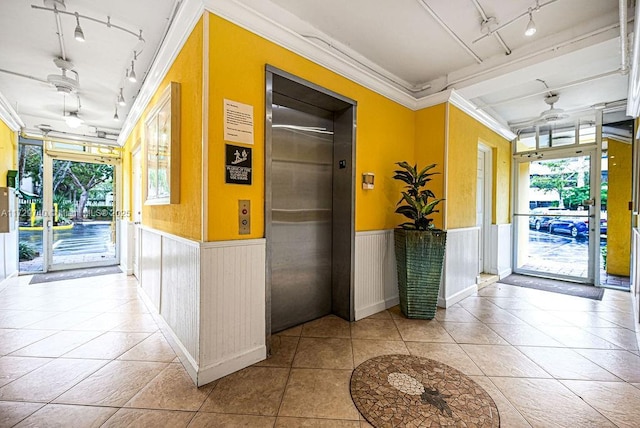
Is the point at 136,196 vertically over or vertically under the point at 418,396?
over

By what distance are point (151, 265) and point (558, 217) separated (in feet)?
22.9

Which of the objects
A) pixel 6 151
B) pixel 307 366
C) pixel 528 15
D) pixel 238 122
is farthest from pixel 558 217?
pixel 6 151

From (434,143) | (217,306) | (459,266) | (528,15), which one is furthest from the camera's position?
(459,266)

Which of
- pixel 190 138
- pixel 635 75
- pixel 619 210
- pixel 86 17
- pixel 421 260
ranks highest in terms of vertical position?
pixel 86 17

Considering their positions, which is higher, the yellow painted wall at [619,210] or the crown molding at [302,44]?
the crown molding at [302,44]

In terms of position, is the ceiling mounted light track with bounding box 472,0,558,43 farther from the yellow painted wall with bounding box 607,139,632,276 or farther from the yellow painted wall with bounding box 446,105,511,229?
the yellow painted wall with bounding box 607,139,632,276

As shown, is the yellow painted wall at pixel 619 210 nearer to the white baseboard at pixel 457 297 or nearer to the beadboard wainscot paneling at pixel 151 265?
the white baseboard at pixel 457 297

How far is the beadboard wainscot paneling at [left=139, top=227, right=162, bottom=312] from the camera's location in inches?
118

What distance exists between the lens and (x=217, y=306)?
203 centimetres

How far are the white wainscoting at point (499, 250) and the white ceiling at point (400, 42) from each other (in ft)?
7.91

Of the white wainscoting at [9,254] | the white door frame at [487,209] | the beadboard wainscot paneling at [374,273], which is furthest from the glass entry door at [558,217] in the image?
the white wainscoting at [9,254]

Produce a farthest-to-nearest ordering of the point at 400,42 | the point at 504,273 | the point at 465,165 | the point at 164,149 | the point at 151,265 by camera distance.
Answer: the point at 504,273 → the point at 465,165 → the point at 151,265 → the point at 400,42 → the point at 164,149

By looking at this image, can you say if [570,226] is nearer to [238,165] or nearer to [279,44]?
[279,44]

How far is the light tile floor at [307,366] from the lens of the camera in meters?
1.69
